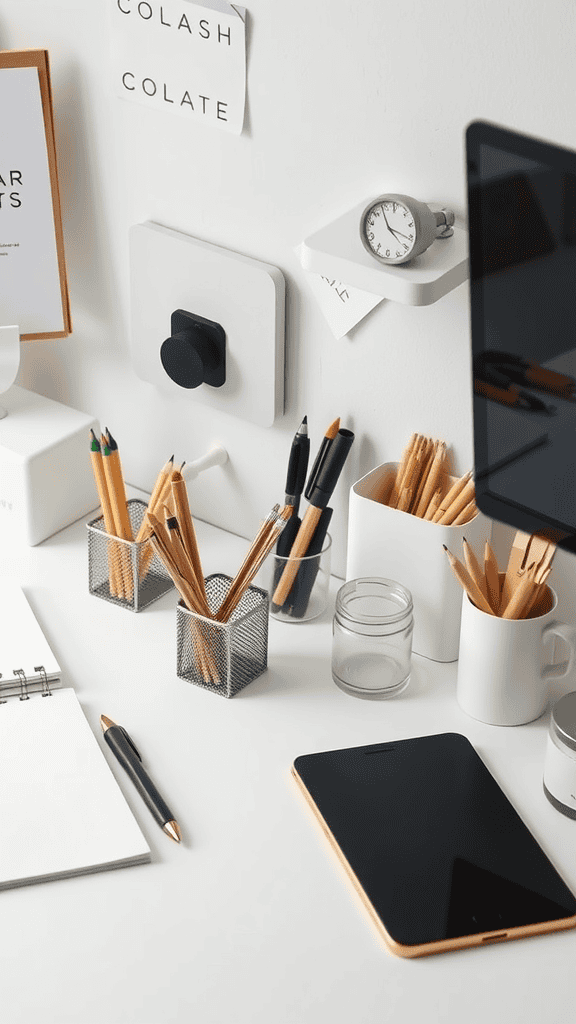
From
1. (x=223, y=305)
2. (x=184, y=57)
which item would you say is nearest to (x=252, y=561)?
(x=223, y=305)

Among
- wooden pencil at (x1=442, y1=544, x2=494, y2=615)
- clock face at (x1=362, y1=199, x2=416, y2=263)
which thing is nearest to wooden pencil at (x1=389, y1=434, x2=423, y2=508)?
wooden pencil at (x1=442, y1=544, x2=494, y2=615)

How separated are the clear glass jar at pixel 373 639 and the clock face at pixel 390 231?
297mm

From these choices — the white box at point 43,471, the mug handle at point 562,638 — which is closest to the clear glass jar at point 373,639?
the mug handle at point 562,638

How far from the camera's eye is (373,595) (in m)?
1.04

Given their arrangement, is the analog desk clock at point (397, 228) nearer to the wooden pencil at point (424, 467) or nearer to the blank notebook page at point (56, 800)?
the wooden pencil at point (424, 467)

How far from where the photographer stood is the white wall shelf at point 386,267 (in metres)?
0.88

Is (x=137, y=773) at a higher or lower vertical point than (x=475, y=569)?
lower

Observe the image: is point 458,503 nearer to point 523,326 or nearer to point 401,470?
point 401,470

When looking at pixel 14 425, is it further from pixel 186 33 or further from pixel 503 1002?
pixel 503 1002

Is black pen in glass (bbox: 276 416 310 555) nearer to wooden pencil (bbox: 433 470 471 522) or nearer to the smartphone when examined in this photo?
wooden pencil (bbox: 433 470 471 522)

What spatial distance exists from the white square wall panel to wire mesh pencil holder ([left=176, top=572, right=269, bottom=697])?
216 mm

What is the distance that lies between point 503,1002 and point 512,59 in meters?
0.67

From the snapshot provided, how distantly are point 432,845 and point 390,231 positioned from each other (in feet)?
1.52

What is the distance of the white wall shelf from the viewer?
88cm
